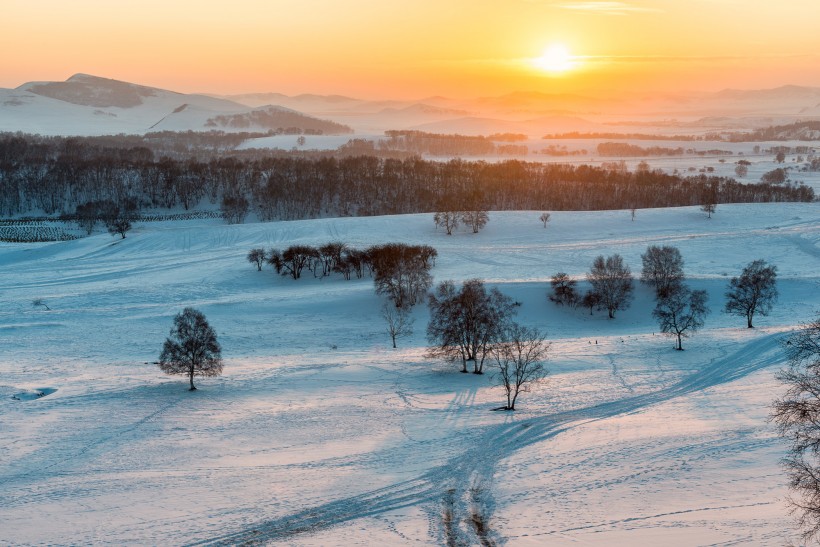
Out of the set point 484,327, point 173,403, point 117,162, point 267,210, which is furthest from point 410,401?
point 117,162

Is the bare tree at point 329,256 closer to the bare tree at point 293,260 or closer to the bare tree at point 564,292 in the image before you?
the bare tree at point 293,260

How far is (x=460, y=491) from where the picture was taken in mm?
28359

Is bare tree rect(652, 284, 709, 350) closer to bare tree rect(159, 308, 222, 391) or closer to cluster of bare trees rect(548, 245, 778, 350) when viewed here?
cluster of bare trees rect(548, 245, 778, 350)

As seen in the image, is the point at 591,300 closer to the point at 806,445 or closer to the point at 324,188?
the point at 806,445

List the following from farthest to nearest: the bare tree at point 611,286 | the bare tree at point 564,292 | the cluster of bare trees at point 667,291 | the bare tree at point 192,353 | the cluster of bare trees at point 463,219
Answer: the cluster of bare trees at point 463,219, the bare tree at point 564,292, the bare tree at point 611,286, the cluster of bare trees at point 667,291, the bare tree at point 192,353

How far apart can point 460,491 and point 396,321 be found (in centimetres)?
3453

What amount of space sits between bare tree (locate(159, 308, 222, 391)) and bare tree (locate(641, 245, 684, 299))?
44080mm

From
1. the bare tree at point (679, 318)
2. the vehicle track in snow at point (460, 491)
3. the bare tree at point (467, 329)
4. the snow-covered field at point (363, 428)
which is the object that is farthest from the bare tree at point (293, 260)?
the vehicle track in snow at point (460, 491)

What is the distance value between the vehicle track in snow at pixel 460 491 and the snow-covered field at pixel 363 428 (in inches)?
4.2

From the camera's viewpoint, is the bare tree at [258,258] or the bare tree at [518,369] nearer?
the bare tree at [518,369]

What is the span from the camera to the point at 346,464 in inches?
1232

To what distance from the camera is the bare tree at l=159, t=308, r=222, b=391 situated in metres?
43.9

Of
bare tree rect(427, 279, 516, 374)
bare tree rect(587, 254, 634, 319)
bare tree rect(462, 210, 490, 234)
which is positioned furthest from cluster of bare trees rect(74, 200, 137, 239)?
bare tree rect(587, 254, 634, 319)

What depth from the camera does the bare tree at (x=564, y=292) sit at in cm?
6657
